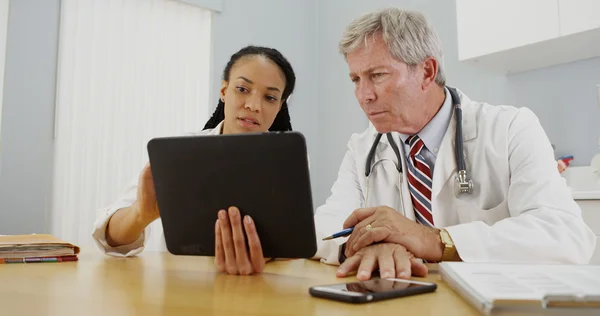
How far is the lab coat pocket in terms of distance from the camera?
129cm

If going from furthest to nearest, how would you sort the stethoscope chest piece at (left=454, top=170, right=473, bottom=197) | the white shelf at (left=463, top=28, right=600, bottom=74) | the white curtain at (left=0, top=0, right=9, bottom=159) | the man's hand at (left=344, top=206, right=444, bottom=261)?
the white curtain at (left=0, top=0, right=9, bottom=159)
the white shelf at (left=463, top=28, right=600, bottom=74)
the stethoscope chest piece at (left=454, top=170, right=473, bottom=197)
the man's hand at (left=344, top=206, right=444, bottom=261)

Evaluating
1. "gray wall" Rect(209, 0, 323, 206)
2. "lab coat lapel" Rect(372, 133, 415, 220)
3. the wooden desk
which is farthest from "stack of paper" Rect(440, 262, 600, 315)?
"gray wall" Rect(209, 0, 323, 206)

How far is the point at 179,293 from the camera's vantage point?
26.0 inches

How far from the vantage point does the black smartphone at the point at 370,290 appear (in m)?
0.58

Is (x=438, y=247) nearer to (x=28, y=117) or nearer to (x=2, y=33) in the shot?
(x=28, y=117)

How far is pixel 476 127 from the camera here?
1404 millimetres

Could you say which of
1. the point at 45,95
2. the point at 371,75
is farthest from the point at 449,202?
the point at 45,95

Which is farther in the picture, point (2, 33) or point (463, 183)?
point (2, 33)

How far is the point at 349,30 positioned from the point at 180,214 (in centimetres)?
83

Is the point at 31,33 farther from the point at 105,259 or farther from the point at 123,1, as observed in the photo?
the point at 105,259

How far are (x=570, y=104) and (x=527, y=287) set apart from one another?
2.51m

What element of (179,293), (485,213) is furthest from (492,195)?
(179,293)

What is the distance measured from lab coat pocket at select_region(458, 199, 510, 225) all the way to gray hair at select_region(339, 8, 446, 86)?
0.44m

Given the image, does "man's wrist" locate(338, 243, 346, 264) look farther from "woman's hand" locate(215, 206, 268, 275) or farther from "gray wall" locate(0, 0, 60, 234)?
"gray wall" locate(0, 0, 60, 234)
